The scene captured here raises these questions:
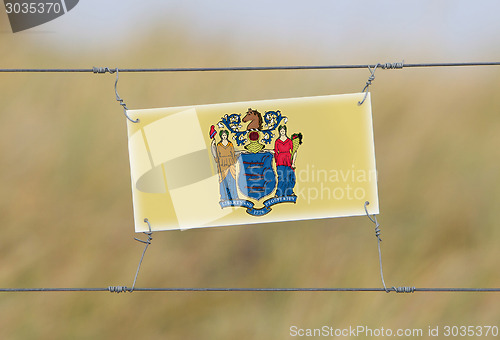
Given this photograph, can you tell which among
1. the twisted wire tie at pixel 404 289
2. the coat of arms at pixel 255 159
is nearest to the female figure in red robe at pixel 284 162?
the coat of arms at pixel 255 159

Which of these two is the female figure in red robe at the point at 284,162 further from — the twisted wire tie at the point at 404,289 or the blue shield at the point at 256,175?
the twisted wire tie at the point at 404,289

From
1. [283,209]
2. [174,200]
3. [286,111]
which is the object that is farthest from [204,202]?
[286,111]

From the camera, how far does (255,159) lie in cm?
136

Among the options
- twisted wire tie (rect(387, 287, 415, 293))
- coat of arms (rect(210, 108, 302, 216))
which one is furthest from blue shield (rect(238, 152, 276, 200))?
twisted wire tie (rect(387, 287, 415, 293))

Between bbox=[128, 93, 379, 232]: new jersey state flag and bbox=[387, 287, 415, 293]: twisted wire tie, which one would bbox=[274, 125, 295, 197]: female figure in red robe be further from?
bbox=[387, 287, 415, 293]: twisted wire tie

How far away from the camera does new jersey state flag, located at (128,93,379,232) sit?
134cm

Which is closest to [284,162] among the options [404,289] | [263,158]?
[263,158]

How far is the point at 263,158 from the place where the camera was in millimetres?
1354

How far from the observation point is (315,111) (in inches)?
53.0

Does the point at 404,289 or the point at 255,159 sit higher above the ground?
the point at 255,159

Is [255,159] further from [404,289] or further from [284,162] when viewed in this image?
[404,289]

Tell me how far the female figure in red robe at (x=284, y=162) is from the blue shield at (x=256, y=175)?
2 cm

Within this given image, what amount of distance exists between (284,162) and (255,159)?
0.08m

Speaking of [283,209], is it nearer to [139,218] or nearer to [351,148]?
[351,148]
